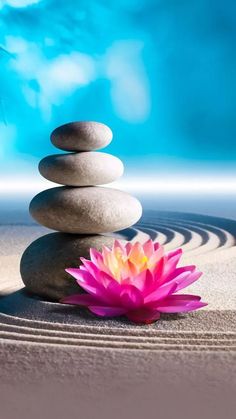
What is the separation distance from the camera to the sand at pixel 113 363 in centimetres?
186

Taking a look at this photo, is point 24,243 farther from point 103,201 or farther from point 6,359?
point 6,359

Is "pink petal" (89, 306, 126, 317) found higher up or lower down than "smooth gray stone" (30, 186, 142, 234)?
lower down

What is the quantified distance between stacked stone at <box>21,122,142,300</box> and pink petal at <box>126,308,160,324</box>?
57 cm

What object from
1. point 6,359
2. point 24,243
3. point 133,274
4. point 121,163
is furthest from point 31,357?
point 24,243

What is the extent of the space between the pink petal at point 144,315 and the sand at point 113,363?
43 mm

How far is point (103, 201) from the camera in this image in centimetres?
340

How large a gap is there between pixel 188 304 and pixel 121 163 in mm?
1169

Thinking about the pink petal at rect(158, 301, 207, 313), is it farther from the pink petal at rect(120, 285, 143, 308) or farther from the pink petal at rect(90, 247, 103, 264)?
the pink petal at rect(90, 247, 103, 264)

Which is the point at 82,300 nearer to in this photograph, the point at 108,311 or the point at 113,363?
the point at 108,311

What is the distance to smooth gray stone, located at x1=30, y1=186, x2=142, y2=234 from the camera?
3.37m

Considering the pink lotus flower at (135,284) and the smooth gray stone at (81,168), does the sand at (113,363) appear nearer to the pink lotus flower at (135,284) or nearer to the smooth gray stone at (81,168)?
the pink lotus flower at (135,284)

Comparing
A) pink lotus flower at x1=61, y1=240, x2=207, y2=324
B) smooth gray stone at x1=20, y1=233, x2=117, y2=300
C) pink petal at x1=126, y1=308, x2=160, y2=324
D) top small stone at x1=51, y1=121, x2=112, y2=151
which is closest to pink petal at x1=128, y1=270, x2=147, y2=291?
pink lotus flower at x1=61, y1=240, x2=207, y2=324

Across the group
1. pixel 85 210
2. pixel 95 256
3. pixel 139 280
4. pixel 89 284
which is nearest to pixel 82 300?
pixel 89 284

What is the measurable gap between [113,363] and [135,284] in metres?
0.54
